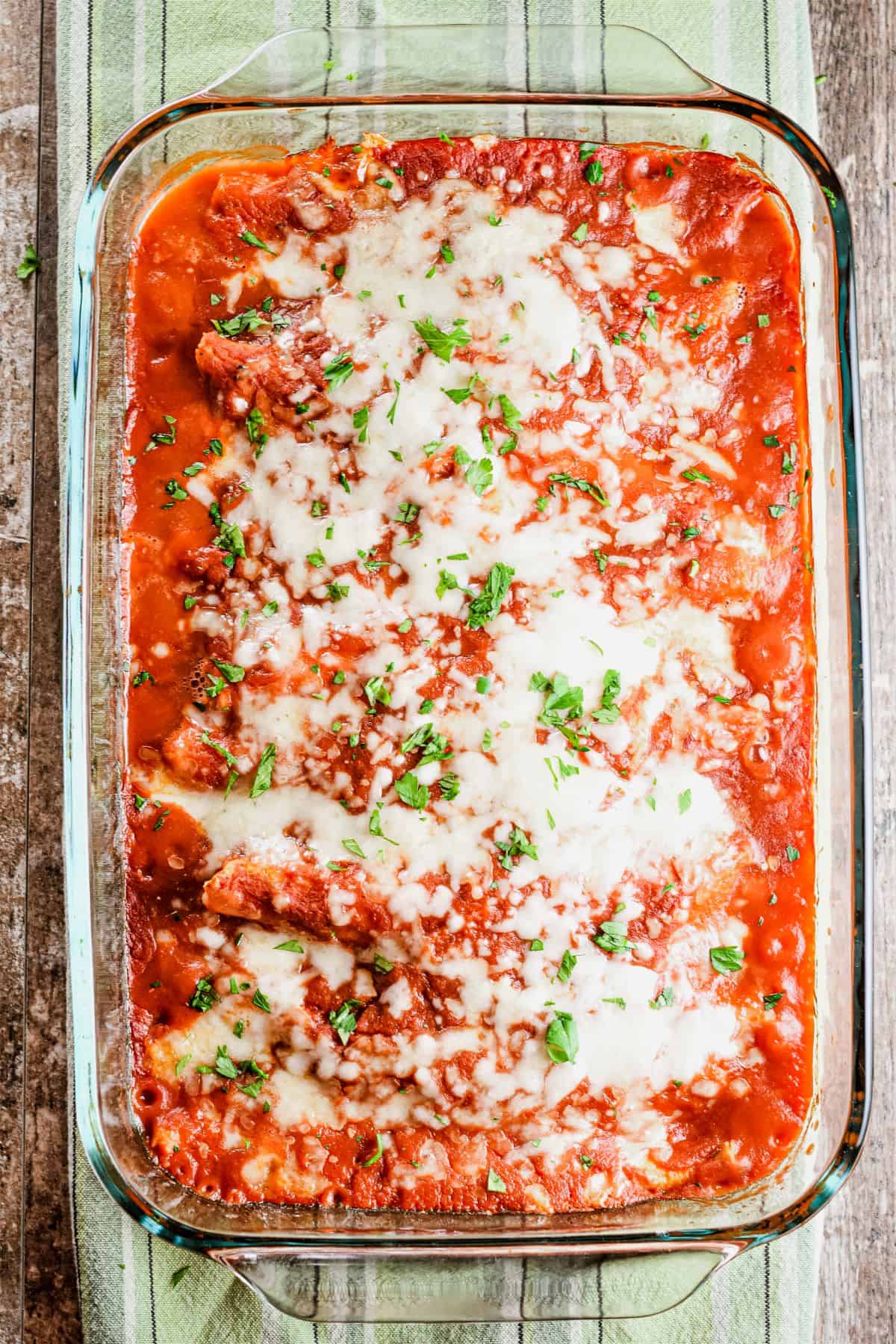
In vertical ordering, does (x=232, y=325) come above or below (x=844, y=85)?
below

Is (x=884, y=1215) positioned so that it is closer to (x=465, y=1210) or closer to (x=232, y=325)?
(x=465, y=1210)

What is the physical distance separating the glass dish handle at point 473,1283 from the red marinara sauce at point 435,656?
0.15 m

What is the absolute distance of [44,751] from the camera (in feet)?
8.03

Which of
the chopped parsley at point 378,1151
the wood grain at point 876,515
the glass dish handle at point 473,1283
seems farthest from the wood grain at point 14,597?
the wood grain at point 876,515

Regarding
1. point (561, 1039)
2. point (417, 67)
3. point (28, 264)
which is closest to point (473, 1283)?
point (561, 1039)

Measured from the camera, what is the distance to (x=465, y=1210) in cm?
210

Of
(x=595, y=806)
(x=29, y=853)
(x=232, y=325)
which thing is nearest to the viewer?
(x=595, y=806)

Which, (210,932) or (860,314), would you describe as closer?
(210,932)

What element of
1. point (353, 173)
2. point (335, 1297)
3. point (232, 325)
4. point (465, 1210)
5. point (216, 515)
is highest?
point (353, 173)

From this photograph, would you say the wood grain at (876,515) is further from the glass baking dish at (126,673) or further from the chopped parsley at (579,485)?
the chopped parsley at (579,485)

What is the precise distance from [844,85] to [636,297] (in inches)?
36.3

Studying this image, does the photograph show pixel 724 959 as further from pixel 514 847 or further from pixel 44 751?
pixel 44 751

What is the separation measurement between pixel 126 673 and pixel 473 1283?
147 centimetres

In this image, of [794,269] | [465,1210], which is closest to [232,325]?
[794,269]
